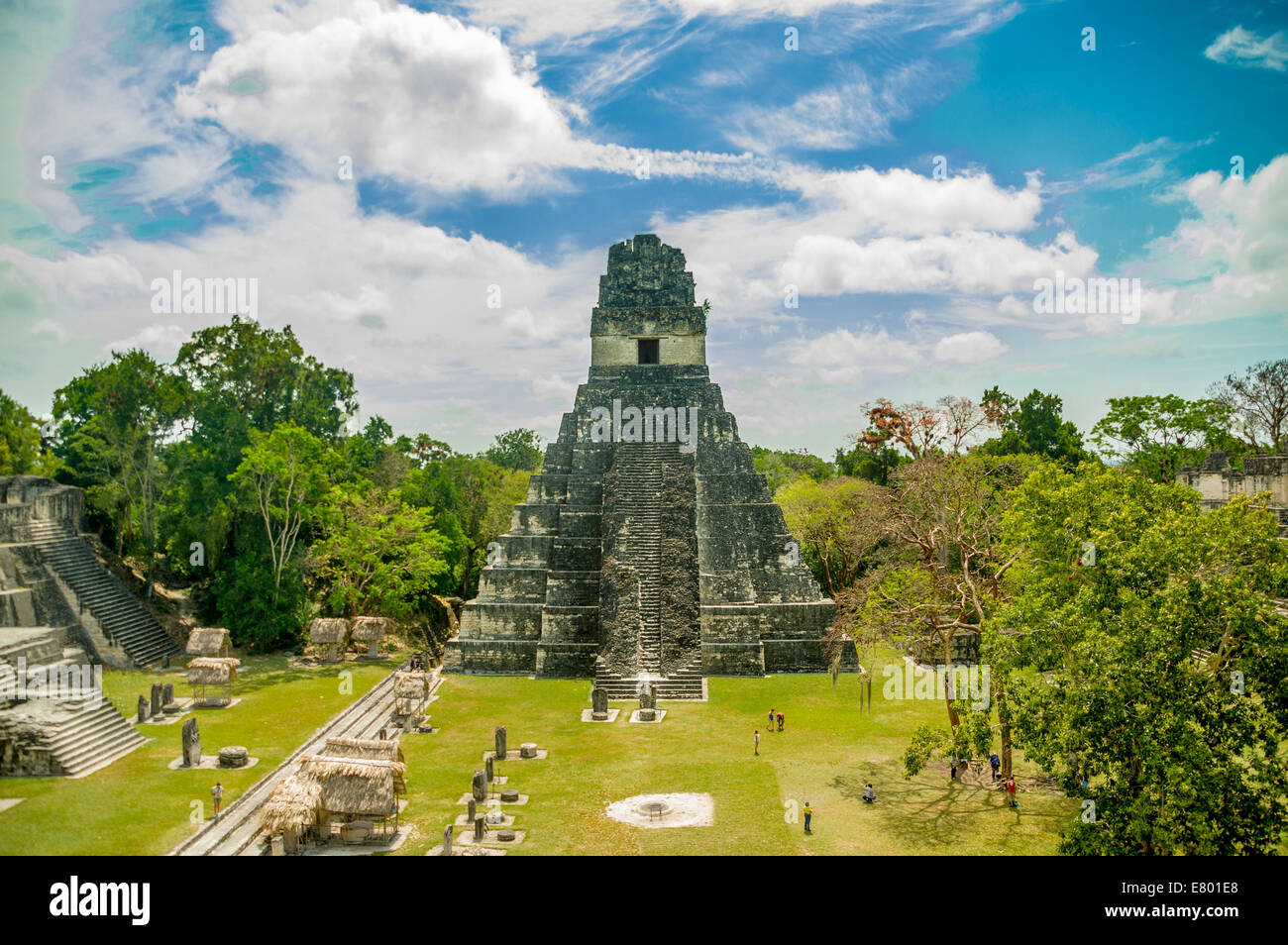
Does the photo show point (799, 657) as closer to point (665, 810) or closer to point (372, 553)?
point (665, 810)

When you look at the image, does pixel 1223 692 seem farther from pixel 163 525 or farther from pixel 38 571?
pixel 163 525

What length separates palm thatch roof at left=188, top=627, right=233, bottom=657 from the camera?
25672 millimetres

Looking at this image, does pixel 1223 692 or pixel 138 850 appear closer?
pixel 1223 692

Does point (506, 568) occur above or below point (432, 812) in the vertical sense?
above

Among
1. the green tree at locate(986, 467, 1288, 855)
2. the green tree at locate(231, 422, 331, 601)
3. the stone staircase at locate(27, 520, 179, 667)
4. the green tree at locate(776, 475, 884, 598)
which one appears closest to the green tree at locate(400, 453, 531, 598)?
the green tree at locate(231, 422, 331, 601)

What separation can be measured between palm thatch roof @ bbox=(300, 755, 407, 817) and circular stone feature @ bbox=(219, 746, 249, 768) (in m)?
4.12

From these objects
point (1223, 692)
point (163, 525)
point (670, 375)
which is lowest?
point (1223, 692)

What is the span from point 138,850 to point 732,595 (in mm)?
18553

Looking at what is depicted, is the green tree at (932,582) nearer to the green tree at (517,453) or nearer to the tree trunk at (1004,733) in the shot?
the tree trunk at (1004,733)

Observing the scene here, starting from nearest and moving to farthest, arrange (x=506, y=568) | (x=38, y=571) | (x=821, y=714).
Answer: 1. (x=821, y=714)
2. (x=38, y=571)
3. (x=506, y=568)

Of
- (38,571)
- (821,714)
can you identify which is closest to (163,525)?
(38,571)

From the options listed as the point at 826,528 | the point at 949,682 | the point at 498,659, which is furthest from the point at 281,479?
the point at 949,682

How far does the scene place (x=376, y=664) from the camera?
97.6ft
